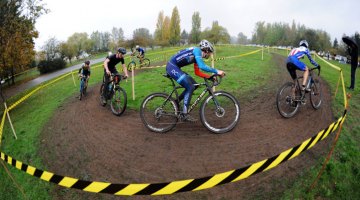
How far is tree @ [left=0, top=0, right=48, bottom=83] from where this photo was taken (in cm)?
2355

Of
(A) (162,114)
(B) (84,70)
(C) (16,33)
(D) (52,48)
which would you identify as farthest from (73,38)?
(A) (162,114)

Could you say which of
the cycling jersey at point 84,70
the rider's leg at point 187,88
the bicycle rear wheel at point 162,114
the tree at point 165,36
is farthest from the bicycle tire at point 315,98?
the tree at point 165,36

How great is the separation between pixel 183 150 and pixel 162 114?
150 cm

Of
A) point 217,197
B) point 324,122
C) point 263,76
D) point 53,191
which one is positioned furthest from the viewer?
point 263,76

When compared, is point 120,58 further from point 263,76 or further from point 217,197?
point 263,76

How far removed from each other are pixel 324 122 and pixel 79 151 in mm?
7648

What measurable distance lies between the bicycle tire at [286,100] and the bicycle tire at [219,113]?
1518mm

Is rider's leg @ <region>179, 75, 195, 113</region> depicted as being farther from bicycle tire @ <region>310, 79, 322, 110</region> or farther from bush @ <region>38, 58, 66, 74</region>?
bush @ <region>38, 58, 66, 74</region>

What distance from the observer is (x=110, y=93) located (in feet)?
34.3

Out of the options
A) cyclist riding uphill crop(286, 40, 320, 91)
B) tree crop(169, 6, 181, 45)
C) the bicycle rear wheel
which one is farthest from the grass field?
tree crop(169, 6, 181, 45)

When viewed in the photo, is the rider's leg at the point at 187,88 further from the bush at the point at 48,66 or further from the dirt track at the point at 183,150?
the bush at the point at 48,66

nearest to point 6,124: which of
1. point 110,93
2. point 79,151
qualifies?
point 110,93

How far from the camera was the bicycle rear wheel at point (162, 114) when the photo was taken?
7.70 m

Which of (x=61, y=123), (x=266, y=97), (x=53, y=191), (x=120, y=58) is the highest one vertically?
(x=120, y=58)
